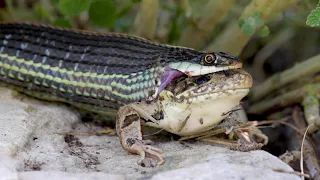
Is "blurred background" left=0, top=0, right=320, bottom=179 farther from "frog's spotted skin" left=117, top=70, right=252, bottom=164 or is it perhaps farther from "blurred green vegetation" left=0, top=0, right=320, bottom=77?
"frog's spotted skin" left=117, top=70, right=252, bottom=164

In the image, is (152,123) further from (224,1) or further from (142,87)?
(224,1)

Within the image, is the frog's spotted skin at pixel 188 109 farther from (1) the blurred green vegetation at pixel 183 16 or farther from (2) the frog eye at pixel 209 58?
(1) the blurred green vegetation at pixel 183 16

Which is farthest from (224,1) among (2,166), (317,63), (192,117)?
(2,166)

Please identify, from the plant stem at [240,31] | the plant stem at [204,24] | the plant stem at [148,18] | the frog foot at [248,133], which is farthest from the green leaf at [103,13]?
the frog foot at [248,133]

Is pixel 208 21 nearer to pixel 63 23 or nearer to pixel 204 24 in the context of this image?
pixel 204 24

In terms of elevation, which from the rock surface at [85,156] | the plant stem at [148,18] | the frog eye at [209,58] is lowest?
the rock surface at [85,156]

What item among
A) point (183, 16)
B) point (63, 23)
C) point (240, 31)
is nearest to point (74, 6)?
point (63, 23)
